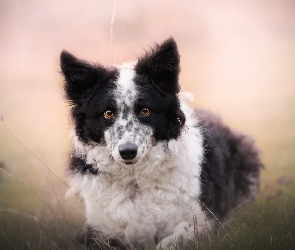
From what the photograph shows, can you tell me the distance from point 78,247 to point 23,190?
3.30 metres

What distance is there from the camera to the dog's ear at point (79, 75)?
15.7 ft

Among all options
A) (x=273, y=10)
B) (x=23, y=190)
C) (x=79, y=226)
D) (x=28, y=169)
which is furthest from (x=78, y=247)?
(x=273, y=10)

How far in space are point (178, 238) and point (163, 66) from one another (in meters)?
1.55

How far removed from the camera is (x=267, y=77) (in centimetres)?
879

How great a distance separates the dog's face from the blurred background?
1379mm

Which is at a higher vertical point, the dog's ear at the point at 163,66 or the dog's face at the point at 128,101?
the dog's ear at the point at 163,66

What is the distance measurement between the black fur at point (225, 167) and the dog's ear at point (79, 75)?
1.33m

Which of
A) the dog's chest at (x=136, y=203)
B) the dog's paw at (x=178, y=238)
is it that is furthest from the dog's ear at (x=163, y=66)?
the dog's paw at (x=178, y=238)

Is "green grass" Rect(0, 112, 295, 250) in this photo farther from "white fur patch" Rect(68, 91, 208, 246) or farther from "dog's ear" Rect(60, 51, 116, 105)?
"dog's ear" Rect(60, 51, 116, 105)

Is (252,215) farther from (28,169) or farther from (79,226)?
(28,169)

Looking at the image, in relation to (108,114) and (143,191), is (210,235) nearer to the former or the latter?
(143,191)

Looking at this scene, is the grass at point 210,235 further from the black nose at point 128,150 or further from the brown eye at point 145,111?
the brown eye at point 145,111

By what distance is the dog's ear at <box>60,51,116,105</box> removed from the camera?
4773 millimetres

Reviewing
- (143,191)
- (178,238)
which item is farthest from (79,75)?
(178,238)
